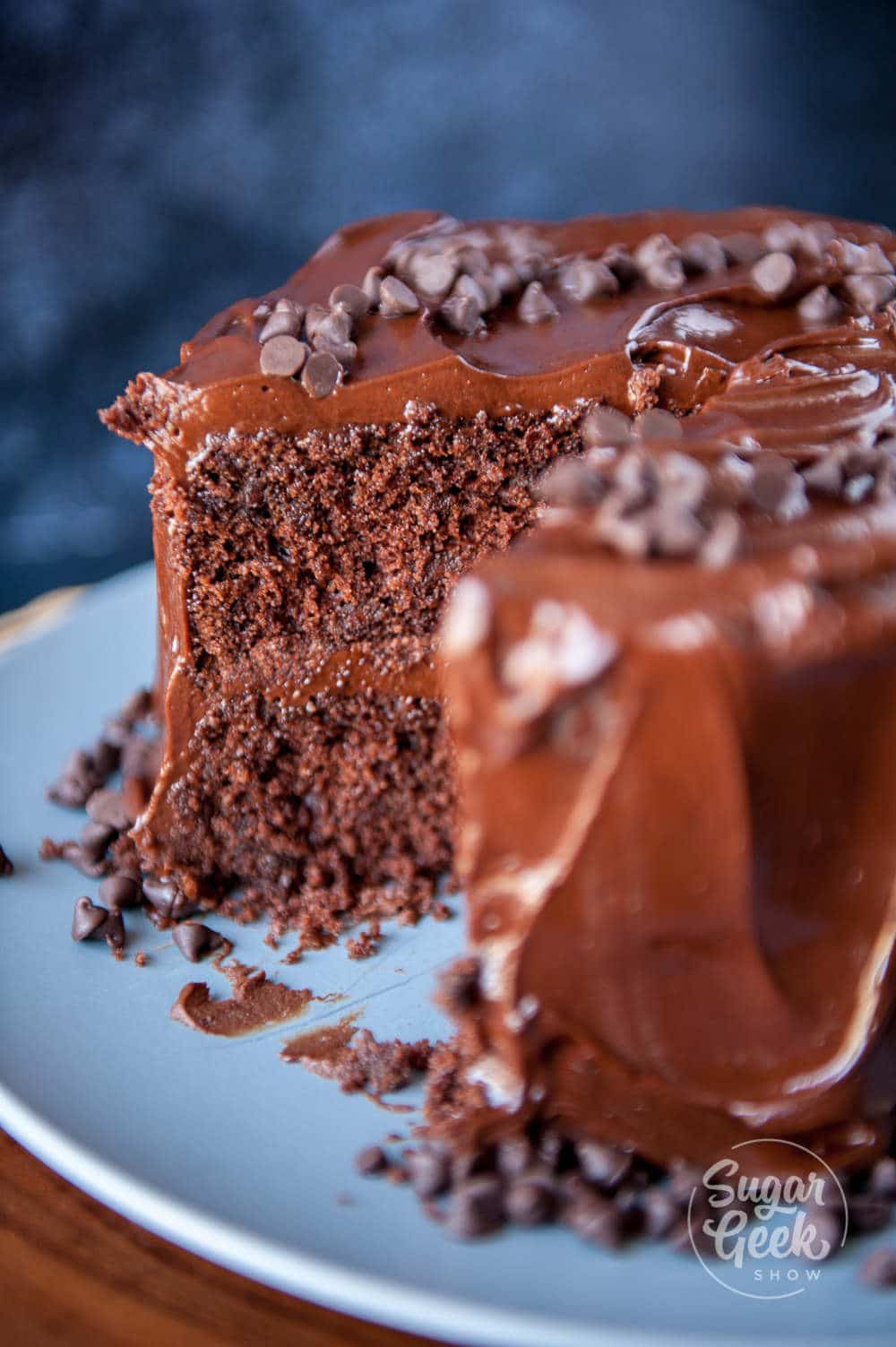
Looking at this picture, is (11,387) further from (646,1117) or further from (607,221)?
(646,1117)

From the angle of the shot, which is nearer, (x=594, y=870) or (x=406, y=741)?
(x=594, y=870)

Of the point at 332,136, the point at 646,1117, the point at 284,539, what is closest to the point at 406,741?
the point at 284,539

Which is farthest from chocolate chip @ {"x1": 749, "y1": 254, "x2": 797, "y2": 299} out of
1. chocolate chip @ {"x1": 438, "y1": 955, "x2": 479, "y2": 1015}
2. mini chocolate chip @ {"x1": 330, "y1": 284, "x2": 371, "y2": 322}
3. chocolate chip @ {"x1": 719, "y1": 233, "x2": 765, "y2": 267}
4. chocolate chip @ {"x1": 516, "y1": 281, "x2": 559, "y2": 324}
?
chocolate chip @ {"x1": 438, "y1": 955, "x2": 479, "y2": 1015}

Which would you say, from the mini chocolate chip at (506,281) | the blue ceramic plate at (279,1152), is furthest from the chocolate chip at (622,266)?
the blue ceramic plate at (279,1152)

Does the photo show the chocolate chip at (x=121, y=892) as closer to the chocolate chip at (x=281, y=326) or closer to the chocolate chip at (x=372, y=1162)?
the chocolate chip at (x=372, y=1162)

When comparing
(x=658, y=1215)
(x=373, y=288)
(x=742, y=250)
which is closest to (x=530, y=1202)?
(x=658, y=1215)

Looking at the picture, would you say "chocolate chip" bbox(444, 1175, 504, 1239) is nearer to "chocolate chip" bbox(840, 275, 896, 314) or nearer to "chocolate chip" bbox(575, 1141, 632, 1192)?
"chocolate chip" bbox(575, 1141, 632, 1192)
